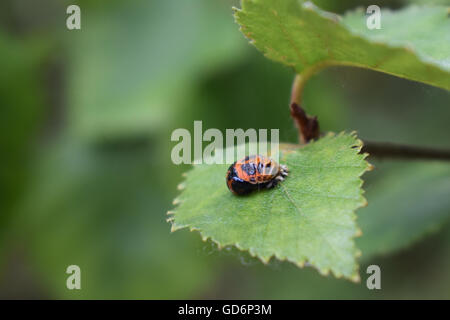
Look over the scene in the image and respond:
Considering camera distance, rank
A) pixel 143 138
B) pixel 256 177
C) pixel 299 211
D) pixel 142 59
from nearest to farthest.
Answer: pixel 299 211
pixel 256 177
pixel 142 59
pixel 143 138

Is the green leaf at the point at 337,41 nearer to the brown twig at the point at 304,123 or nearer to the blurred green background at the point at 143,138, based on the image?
the brown twig at the point at 304,123

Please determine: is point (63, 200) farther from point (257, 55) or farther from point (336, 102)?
point (336, 102)

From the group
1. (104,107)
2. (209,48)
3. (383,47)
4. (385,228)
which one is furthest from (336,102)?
(383,47)

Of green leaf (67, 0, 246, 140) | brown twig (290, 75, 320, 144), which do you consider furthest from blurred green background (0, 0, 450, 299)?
brown twig (290, 75, 320, 144)

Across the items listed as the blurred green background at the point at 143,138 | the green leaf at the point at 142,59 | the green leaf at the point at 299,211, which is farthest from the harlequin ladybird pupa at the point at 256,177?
the green leaf at the point at 142,59

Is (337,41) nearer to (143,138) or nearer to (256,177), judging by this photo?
(256,177)

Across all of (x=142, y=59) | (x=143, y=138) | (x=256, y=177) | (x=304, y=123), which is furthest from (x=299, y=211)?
(x=143, y=138)
